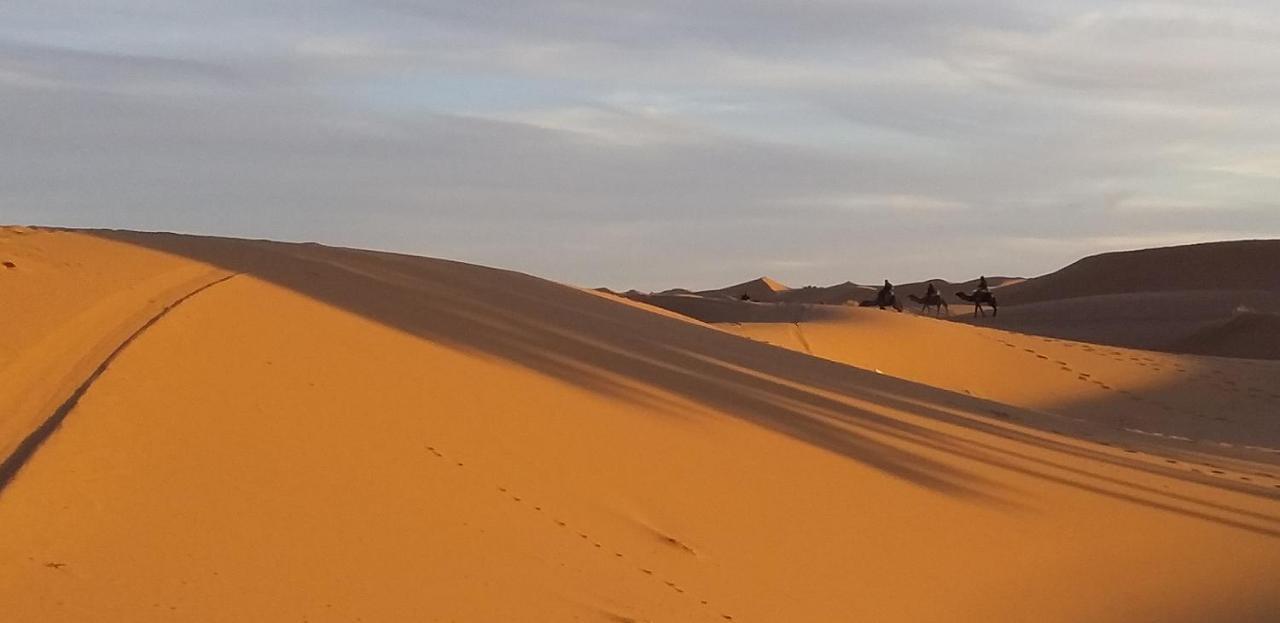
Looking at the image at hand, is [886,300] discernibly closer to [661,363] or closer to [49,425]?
[661,363]

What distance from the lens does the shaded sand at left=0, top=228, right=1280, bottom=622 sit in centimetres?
528

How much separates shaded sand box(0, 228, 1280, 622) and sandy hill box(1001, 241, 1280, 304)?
42.7 metres

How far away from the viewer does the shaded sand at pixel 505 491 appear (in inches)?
208

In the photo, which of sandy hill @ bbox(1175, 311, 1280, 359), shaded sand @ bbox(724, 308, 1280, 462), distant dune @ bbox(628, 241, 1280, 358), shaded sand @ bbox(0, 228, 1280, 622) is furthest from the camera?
distant dune @ bbox(628, 241, 1280, 358)

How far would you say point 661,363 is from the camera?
12086 mm

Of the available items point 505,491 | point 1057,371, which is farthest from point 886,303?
point 505,491

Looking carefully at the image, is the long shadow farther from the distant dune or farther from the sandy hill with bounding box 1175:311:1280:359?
the sandy hill with bounding box 1175:311:1280:359

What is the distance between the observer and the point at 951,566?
7727mm

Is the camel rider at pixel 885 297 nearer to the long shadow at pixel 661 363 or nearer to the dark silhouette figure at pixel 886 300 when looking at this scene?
the dark silhouette figure at pixel 886 300

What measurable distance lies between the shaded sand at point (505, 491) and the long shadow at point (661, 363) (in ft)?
0.20

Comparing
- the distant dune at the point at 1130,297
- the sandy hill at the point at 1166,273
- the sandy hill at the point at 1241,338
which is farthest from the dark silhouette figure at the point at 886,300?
the sandy hill at the point at 1166,273

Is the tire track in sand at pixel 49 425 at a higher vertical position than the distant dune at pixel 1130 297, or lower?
lower

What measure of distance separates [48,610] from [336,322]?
5.26 meters

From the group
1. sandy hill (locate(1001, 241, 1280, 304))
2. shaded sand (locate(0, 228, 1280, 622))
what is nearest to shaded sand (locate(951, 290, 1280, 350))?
sandy hill (locate(1001, 241, 1280, 304))
